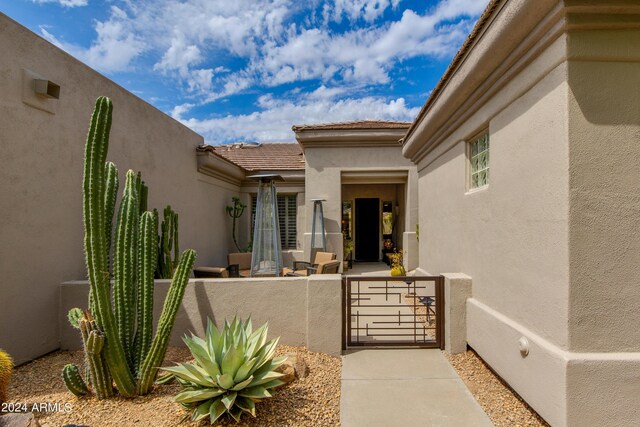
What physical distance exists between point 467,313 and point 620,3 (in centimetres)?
390

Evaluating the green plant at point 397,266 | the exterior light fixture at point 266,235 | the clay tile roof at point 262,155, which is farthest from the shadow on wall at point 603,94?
the clay tile roof at point 262,155

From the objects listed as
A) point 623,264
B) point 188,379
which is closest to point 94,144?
point 188,379

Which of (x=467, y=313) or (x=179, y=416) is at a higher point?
(x=467, y=313)

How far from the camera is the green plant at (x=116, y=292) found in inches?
136

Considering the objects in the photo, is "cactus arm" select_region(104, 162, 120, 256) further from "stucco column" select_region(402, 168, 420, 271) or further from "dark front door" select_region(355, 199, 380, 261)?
"dark front door" select_region(355, 199, 380, 261)

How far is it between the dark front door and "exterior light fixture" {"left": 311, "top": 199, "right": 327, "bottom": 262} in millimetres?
3945

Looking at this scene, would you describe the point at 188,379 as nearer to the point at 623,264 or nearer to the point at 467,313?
the point at 467,313

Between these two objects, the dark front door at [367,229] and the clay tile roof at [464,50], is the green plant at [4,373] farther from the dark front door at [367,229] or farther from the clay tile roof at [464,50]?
the dark front door at [367,229]

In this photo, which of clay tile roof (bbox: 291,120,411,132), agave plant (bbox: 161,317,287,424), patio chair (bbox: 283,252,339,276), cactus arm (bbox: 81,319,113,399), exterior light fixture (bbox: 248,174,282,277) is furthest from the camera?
clay tile roof (bbox: 291,120,411,132)

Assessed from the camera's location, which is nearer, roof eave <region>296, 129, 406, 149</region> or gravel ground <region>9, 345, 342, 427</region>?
gravel ground <region>9, 345, 342, 427</region>

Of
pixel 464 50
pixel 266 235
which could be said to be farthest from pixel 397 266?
pixel 464 50

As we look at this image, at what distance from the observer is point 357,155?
11.6 metres

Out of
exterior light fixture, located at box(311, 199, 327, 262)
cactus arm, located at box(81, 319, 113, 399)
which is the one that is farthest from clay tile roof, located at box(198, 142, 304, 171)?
cactus arm, located at box(81, 319, 113, 399)

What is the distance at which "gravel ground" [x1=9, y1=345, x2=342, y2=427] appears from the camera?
3.26 m
